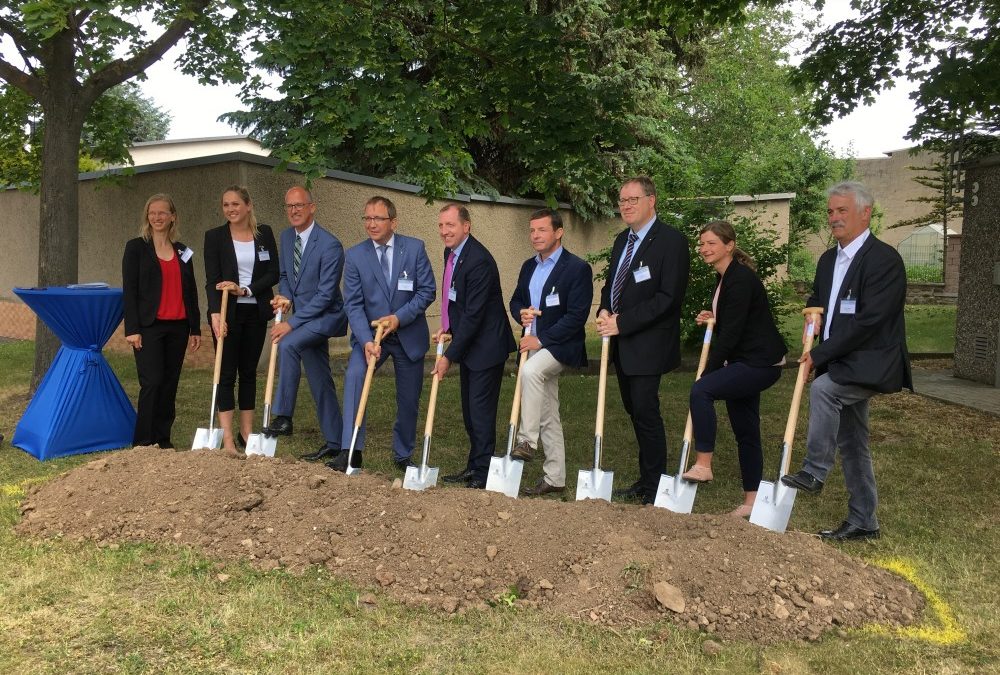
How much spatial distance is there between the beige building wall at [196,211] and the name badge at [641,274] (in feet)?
22.6

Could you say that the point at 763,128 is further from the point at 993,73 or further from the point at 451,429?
the point at 451,429

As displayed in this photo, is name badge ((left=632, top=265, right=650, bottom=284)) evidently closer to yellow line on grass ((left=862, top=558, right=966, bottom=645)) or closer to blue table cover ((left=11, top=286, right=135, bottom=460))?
yellow line on grass ((left=862, top=558, right=966, bottom=645))

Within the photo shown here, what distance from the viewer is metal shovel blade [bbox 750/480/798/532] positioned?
16.2 ft

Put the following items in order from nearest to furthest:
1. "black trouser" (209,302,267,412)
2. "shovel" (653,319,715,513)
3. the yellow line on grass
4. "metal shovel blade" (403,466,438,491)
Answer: the yellow line on grass < "shovel" (653,319,715,513) < "metal shovel blade" (403,466,438,491) < "black trouser" (209,302,267,412)

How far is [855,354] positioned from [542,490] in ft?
7.23

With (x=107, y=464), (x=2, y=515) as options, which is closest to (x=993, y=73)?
(x=107, y=464)

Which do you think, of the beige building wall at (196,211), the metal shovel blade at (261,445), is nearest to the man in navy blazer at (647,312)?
the metal shovel blade at (261,445)

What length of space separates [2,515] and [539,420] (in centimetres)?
322

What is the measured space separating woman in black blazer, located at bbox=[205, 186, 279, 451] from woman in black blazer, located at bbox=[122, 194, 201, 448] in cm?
23

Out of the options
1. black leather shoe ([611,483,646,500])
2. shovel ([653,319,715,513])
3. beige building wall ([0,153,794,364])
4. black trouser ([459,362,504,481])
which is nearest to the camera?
shovel ([653,319,715,513])

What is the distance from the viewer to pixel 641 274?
5797mm

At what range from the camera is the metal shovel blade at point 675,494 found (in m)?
5.38

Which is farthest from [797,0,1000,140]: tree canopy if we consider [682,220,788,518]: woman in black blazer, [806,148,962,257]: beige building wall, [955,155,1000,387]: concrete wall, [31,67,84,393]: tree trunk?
[806,148,962,257]: beige building wall

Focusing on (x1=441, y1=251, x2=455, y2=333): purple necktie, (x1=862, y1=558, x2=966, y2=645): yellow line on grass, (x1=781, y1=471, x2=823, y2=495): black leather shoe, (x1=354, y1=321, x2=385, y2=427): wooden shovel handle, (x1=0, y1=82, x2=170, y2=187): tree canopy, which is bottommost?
(x1=862, y1=558, x2=966, y2=645): yellow line on grass
